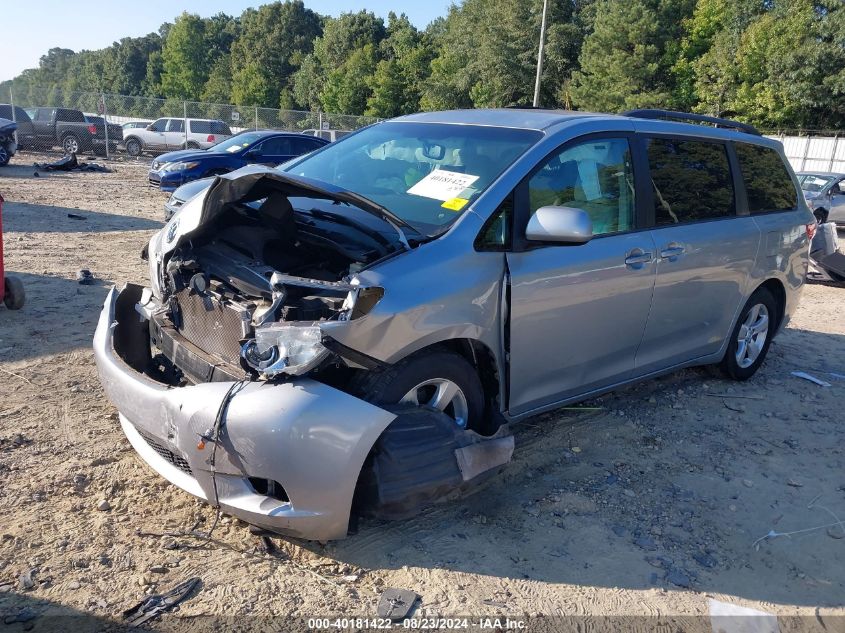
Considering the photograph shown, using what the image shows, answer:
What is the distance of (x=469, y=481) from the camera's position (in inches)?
124

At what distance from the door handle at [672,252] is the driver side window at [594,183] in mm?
302

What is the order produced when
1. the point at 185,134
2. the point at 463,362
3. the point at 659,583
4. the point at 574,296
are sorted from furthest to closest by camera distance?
the point at 185,134 < the point at 574,296 < the point at 463,362 < the point at 659,583

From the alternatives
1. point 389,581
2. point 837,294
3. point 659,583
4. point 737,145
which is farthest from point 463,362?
point 837,294

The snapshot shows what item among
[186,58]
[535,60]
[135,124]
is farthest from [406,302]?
[186,58]

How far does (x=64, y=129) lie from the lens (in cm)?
2509

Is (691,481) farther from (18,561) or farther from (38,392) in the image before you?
(38,392)

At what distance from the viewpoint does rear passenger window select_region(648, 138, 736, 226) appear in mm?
4301

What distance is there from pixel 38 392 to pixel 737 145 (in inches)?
204

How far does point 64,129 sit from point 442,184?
26037mm

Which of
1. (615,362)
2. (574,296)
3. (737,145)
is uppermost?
(737,145)

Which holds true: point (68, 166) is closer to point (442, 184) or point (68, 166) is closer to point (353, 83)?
point (442, 184)

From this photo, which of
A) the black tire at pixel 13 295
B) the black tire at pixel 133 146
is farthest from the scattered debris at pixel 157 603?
the black tire at pixel 133 146

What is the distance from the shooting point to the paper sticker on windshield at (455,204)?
343cm

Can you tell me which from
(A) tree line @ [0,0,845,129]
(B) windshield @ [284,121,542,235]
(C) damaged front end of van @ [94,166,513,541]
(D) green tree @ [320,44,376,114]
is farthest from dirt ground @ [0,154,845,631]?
(D) green tree @ [320,44,376,114]
